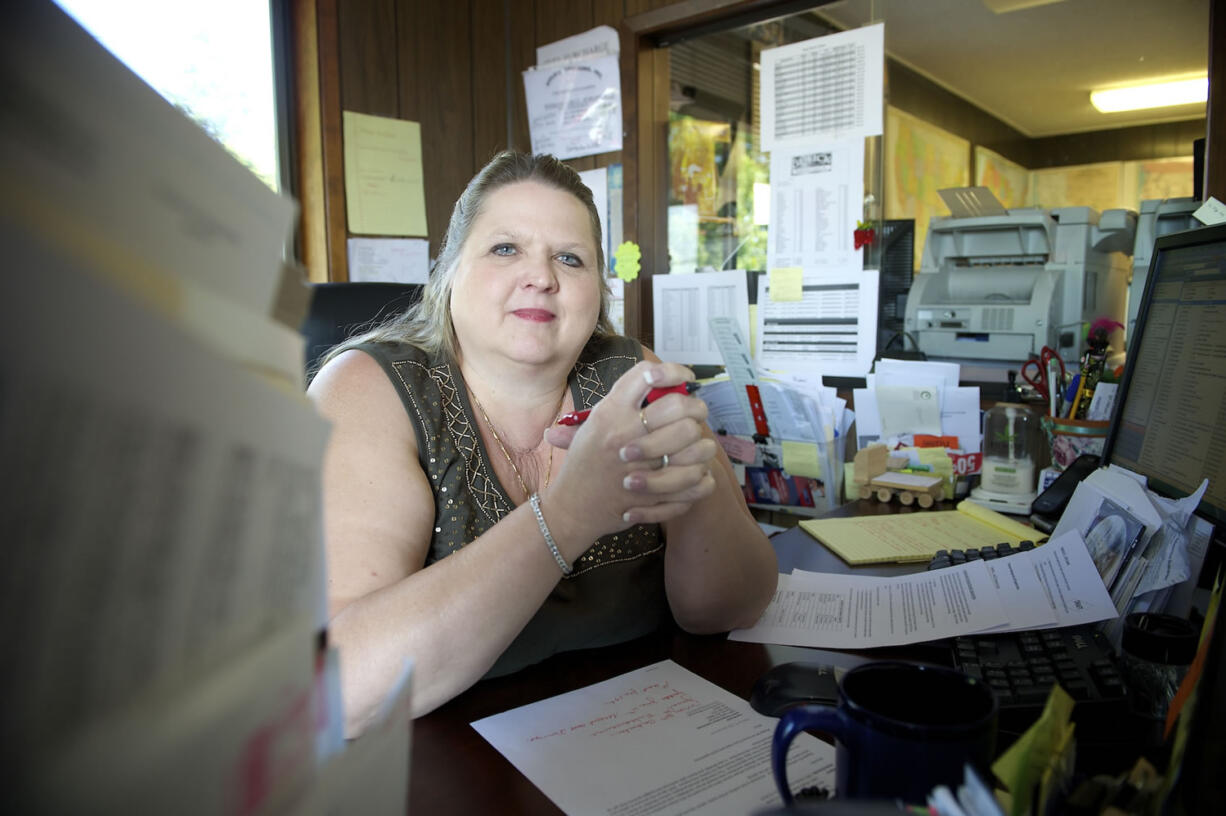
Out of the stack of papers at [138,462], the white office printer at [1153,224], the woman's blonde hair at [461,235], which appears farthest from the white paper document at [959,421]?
the stack of papers at [138,462]

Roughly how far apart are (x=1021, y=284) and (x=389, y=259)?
1.80 metres

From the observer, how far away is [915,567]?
1.10m

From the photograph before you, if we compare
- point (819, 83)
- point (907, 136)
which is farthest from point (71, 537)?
point (907, 136)

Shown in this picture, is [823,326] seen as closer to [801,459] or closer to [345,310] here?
[801,459]

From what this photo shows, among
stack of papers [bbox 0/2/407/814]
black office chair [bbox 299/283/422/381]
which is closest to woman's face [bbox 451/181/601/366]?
black office chair [bbox 299/283/422/381]

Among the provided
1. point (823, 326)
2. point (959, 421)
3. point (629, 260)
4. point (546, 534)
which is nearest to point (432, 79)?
point (629, 260)

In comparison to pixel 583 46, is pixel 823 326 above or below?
below

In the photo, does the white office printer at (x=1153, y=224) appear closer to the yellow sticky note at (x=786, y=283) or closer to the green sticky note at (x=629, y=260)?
the yellow sticky note at (x=786, y=283)

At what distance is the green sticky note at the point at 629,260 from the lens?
2.30 metres

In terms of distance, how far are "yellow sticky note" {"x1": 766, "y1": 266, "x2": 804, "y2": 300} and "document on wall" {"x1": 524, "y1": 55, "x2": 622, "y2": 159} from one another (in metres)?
0.66

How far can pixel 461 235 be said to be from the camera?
1223mm

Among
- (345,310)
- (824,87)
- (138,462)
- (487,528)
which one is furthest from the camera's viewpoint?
(824,87)

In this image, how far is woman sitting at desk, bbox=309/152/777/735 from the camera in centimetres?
69

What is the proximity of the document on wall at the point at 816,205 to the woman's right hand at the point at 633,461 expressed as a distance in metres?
1.45
